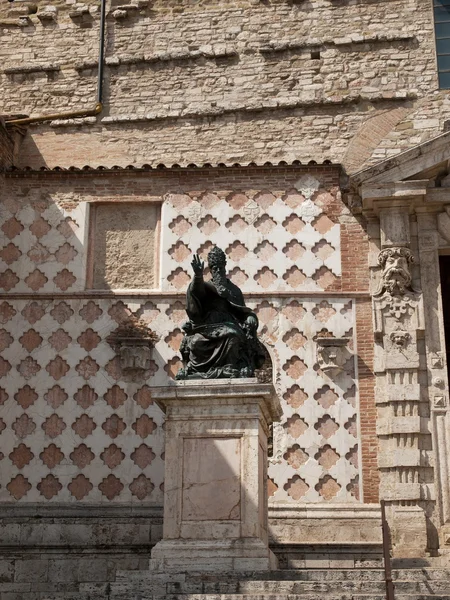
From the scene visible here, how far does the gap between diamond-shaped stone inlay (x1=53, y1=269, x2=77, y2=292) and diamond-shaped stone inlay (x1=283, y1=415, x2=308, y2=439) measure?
12.7ft

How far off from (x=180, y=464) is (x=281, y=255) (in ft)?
17.8

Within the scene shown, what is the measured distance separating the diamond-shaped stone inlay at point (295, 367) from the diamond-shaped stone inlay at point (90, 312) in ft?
9.40

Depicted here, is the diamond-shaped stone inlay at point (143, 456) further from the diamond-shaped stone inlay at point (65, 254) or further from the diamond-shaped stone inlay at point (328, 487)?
the diamond-shaped stone inlay at point (65, 254)

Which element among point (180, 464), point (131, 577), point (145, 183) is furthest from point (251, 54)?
point (131, 577)

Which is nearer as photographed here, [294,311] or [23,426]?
[23,426]

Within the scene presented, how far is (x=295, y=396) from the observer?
13172 millimetres

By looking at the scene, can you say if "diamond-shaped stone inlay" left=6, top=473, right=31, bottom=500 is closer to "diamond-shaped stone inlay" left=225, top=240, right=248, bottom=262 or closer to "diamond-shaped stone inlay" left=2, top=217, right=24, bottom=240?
"diamond-shaped stone inlay" left=2, top=217, right=24, bottom=240

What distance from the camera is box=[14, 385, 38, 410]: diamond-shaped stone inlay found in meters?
13.4

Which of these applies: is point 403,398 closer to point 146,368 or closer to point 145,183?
point 146,368

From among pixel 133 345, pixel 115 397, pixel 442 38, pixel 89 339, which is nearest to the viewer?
pixel 115 397

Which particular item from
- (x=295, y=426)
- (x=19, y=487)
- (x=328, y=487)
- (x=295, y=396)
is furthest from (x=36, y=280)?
(x=328, y=487)

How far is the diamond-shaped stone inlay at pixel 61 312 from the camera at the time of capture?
45.2 ft

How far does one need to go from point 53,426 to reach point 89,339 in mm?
1359

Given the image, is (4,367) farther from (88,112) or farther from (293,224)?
(88,112)
